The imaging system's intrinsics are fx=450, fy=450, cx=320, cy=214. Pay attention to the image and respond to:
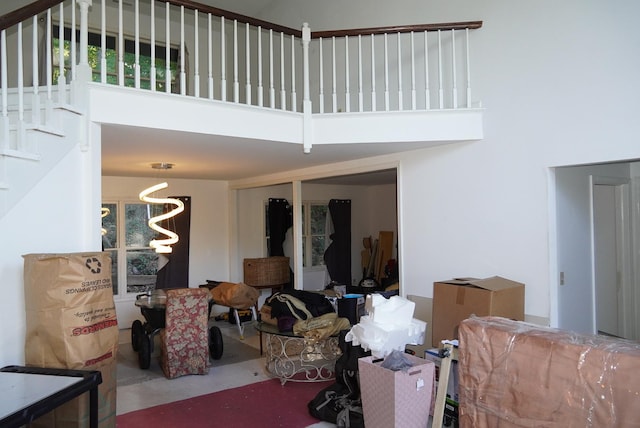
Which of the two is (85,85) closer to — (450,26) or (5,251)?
(5,251)

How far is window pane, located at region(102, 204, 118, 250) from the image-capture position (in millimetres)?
7012

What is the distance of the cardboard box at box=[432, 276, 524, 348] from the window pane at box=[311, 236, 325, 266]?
198 inches

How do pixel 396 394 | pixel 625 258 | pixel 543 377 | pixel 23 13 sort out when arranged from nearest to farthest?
pixel 543 377 → pixel 396 394 → pixel 23 13 → pixel 625 258

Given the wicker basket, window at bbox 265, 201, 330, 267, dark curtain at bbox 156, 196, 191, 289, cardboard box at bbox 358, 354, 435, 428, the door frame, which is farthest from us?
window at bbox 265, 201, 330, 267

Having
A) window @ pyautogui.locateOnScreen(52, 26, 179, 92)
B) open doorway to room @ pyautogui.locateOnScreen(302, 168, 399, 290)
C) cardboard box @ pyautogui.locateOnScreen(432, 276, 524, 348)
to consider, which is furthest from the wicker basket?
cardboard box @ pyautogui.locateOnScreen(432, 276, 524, 348)

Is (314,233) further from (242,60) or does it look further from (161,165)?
(161,165)

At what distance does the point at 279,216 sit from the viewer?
8.12 meters

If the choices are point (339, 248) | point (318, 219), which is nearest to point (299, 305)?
point (339, 248)

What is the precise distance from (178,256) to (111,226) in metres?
1.12

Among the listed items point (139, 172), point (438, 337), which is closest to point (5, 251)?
point (438, 337)

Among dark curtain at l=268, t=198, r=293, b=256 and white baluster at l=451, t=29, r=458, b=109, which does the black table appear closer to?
white baluster at l=451, t=29, r=458, b=109

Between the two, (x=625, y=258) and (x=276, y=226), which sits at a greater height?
(x=276, y=226)

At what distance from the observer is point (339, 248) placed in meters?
8.85

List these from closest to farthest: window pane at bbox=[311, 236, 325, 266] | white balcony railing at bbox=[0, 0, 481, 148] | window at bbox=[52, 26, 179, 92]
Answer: white balcony railing at bbox=[0, 0, 481, 148], window at bbox=[52, 26, 179, 92], window pane at bbox=[311, 236, 325, 266]
